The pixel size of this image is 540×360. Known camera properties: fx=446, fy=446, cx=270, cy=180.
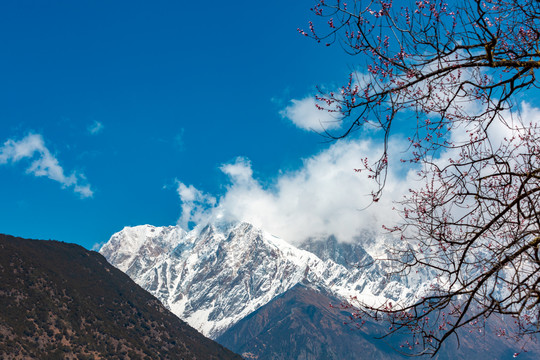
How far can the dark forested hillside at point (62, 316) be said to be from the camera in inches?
5221

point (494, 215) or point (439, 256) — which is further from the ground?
point (494, 215)

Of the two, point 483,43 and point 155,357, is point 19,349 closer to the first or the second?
point 155,357

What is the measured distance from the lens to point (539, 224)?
20.6 feet

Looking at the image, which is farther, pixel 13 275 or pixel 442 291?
pixel 13 275

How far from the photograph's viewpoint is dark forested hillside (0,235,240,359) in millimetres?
132625

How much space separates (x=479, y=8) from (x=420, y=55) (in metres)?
1.02

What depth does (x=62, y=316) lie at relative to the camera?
152125 millimetres

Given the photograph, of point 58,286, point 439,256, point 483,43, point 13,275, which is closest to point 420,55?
point 483,43

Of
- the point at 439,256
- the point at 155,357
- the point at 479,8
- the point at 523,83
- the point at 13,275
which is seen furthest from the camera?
the point at 155,357

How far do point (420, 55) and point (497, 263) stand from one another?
3274 millimetres

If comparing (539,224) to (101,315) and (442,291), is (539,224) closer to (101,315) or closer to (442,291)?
(442,291)

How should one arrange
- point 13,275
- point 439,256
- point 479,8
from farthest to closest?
point 13,275, point 439,256, point 479,8

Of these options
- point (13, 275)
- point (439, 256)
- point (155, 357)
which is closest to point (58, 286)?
point (13, 275)

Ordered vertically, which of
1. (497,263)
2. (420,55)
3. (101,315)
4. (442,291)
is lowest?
(101,315)
